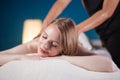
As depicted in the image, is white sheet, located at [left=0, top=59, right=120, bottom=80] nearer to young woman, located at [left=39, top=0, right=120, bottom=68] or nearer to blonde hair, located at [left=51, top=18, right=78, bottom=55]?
blonde hair, located at [left=51, top=18, right=78, bottom=55]

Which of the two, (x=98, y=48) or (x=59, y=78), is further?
(x=98, y=48)

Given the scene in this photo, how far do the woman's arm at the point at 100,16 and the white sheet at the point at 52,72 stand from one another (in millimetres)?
221

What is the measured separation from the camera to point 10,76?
2.07ft

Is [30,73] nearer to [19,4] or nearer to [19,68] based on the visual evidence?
[19,68]

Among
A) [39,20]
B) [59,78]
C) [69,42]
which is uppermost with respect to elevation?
[39,20]

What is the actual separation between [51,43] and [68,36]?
0.19ft

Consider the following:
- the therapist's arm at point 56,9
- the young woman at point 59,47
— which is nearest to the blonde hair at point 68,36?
the young woman at point 59,47

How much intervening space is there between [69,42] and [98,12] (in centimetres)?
20

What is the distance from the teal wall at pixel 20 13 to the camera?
85cm

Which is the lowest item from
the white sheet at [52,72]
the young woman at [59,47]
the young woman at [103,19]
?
the white sheet at [52,72]

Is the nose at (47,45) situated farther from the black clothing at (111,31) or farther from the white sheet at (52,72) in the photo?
the black clothing at (111,31)

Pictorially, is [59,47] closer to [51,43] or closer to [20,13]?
[51,43]

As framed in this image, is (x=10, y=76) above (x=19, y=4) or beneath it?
beneath

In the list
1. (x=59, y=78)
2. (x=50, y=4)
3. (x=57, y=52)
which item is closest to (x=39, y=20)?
(x=50, y=4)
